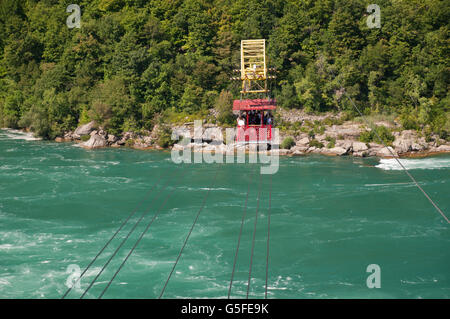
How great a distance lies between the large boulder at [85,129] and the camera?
2413 inches

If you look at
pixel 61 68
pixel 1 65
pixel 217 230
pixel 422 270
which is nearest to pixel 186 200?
pixel 217 230

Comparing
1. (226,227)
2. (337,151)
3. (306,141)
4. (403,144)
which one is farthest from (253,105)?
(403,144)

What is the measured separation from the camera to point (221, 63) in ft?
210

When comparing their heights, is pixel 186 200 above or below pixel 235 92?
below

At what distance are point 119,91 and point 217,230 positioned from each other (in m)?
37.9

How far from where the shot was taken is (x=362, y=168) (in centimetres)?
4472

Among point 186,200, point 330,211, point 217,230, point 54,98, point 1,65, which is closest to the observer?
point 217,230

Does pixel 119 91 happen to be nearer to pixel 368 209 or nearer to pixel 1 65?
pixel 1 65

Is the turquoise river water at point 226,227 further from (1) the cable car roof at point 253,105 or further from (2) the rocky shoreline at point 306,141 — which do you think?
(1) the cable car roof at point 253,105

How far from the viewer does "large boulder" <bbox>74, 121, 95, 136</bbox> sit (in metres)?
61.3

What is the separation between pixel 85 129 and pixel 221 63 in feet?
64.2

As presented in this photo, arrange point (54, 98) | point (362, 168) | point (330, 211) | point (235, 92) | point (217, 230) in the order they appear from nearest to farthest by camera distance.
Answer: point (217, 230)
point (330, 211)
point (362, 168)
point (235, 92)
point (54, 98)

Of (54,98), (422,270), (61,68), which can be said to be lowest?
(422,270)

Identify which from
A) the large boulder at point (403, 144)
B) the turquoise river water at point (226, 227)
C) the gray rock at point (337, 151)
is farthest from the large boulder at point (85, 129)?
the large boulder at point (403, 144)
